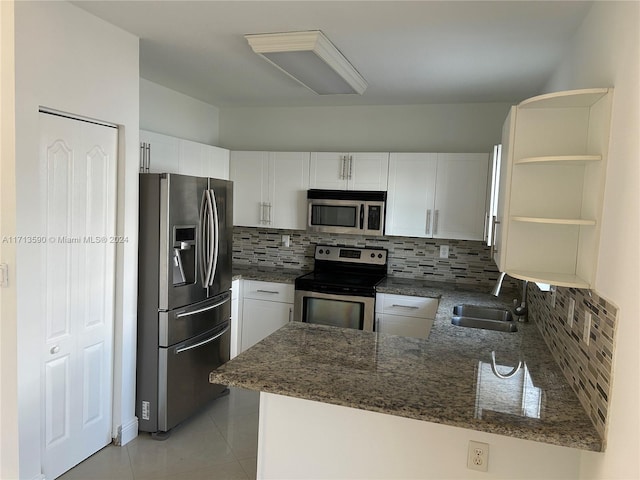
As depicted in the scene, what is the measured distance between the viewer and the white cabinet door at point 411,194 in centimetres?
410

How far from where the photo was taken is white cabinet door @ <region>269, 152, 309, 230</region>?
444 centimetres

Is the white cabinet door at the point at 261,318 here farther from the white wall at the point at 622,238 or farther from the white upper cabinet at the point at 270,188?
the white wall at the point at 622,238

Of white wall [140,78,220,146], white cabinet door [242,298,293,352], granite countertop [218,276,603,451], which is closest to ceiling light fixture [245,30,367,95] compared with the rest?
white wall [140,78,220,146]

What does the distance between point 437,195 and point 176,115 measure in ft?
8.03

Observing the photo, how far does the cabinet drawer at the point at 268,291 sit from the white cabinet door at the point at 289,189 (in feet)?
1.90

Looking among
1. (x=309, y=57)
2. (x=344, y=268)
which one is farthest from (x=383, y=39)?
(x=344, y=268)

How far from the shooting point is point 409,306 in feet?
13.0

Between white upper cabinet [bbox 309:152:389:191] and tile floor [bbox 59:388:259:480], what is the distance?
2109 millimetres

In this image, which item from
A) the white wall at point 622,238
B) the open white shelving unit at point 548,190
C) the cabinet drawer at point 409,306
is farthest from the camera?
the cabinet drawer at point 409,306

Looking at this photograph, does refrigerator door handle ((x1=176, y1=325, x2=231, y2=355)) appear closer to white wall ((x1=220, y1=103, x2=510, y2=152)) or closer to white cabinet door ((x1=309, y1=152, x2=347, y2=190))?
white cabinet door ((x1=309, y1=152, x2=347, y2=190))

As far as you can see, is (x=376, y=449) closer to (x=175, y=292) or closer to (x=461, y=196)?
(x=175, y=292)

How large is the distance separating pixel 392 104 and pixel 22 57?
306 cm

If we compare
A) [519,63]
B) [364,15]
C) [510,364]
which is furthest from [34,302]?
[519,63]

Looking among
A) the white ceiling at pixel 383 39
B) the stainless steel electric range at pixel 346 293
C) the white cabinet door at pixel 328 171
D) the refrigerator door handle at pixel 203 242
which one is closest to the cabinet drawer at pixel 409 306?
the stainless steel electric range at pixel 346 293
